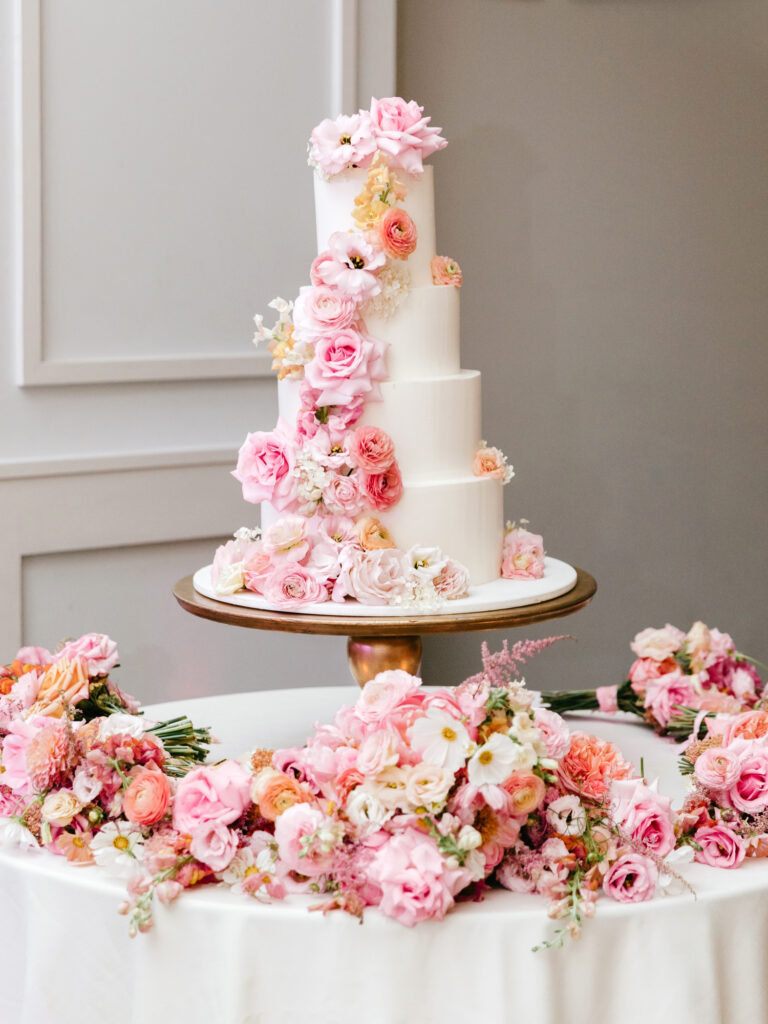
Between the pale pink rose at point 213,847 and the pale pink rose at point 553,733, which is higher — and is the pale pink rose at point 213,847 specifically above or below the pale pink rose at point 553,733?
below

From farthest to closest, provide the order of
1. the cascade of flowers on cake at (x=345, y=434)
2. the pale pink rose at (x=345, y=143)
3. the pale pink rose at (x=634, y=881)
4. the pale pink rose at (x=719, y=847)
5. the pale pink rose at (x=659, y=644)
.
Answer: the pale pink rose at (x=659, y=644) → the pale pink rose at (x=345, y=143) → the cascade of flowers on cake at (x=345, y=434) → the pale pink rose at (x=719, y=847) → the pale pink rose at (x=634, y=881)

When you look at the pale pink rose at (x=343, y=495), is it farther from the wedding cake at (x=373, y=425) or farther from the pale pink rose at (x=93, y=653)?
the pale pink rose at (x=93, y=653)

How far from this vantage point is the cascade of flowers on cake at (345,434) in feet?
7.33

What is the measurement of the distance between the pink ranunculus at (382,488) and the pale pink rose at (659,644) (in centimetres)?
80

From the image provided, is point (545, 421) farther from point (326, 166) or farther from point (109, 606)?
point (326, 166)

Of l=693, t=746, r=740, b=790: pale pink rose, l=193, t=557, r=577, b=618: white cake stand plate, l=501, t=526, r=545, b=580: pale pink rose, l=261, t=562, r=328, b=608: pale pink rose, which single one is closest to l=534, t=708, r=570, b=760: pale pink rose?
l=693, t=746, r=740, b=790: pale pink rose

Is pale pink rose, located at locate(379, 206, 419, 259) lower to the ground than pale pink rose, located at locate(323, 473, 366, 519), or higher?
higher

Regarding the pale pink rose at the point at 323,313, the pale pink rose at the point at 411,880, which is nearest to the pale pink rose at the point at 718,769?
the pale pink rose at the point at 411,880

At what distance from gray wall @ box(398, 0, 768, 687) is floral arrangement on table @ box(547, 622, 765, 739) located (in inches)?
55.5

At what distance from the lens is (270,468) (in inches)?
90.7

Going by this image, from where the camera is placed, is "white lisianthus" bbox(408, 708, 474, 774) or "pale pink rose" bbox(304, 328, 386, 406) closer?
"white lisianthus" bbox(408, 708, 474, 774)

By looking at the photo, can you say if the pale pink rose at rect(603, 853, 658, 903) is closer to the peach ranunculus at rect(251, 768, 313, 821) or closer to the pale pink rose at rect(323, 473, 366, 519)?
the peach ranunculus at rect(251, 768, 313, 821)

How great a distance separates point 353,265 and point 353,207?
0.44ft

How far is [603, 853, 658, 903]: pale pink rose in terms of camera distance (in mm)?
1729
